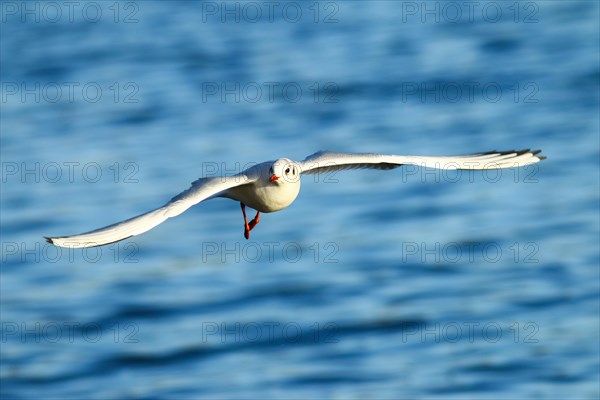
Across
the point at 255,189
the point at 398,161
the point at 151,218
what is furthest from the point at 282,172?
the point at 398,161

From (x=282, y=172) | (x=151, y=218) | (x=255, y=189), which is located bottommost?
(x=151, y=218)

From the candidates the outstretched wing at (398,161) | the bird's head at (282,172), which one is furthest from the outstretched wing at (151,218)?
the outstretched wing at (398,161)

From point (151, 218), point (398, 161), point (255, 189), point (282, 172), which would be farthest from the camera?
point (398, 161)

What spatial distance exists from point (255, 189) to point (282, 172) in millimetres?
490

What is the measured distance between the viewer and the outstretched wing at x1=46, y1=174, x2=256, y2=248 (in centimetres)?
1305

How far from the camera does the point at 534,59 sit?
52.1 meters

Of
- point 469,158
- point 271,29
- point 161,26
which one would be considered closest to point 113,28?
point 161,26

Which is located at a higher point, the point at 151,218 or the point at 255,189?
the point at 255,189

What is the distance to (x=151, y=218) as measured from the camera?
13719 millimetres

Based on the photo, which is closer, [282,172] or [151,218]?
[151,218]

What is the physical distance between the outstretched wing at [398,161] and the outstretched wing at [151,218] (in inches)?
35.1

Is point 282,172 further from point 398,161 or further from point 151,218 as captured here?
point 398,161

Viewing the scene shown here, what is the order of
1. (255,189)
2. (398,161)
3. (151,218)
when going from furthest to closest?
(398,161), (255,189), (151,218)

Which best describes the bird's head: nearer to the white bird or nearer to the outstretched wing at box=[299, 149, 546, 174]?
the white bird
